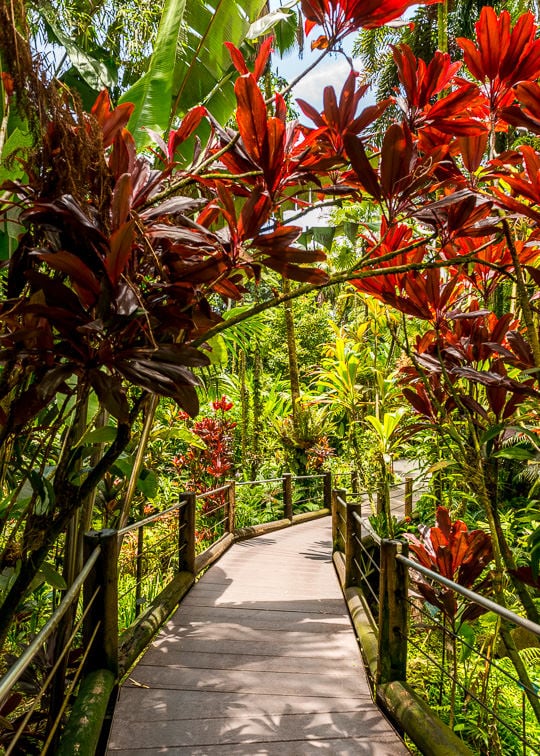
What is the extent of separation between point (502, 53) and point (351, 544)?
118 inches

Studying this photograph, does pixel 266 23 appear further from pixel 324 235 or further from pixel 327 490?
pixel 327 490

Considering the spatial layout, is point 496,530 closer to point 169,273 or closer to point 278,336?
point 169,273

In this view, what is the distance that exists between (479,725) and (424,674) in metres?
0.91

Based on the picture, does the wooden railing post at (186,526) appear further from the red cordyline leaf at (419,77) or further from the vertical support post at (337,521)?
the red cordyline leaf at (419,77)

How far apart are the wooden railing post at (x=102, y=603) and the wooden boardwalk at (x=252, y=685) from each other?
20 cm

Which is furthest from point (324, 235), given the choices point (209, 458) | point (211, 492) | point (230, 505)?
point (209, 458)

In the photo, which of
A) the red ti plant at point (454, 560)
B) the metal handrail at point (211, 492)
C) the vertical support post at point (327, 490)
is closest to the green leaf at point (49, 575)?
the red ti plant at point (454, 560)

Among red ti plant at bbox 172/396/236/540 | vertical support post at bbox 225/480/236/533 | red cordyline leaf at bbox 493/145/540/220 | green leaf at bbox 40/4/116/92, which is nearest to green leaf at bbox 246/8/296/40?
red cordyline leaf at bbox 493/145/540/220

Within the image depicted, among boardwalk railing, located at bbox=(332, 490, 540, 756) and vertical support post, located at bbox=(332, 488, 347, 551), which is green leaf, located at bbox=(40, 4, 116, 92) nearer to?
boardwalk railing, located at bbox=(332, 490, 540, 756)

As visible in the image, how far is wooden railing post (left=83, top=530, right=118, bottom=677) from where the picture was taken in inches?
80.7

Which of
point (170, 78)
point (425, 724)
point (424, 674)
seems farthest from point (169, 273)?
point (424, 674)

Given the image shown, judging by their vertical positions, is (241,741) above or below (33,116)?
below

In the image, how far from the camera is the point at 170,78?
67.5 inches

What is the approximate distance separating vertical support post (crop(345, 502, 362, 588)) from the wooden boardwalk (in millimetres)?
189
